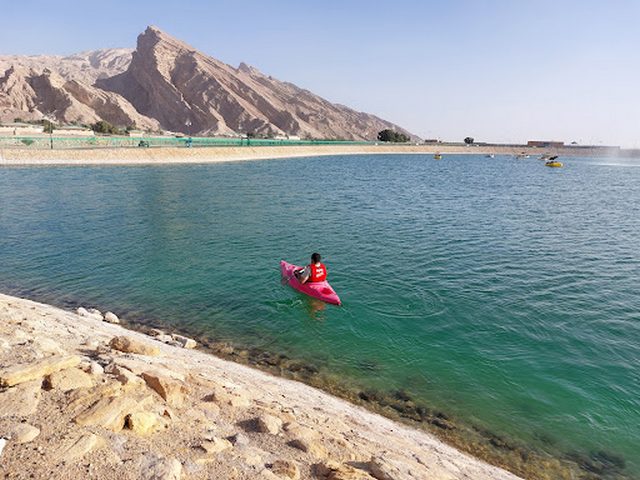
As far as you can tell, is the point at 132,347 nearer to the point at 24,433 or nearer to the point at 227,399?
the point at 227,399

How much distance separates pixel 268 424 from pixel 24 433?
3.38 meters

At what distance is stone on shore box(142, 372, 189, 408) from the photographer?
700cm

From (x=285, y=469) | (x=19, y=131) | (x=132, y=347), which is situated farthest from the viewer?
(x=19, y=131)

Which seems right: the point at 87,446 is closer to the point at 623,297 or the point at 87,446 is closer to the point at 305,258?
the point at 305,258

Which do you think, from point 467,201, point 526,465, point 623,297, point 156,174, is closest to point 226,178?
point 156,174

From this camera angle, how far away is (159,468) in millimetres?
5199

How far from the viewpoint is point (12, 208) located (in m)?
33.9

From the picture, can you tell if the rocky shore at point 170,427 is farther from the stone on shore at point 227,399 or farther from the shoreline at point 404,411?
the shoreline at point 404,411

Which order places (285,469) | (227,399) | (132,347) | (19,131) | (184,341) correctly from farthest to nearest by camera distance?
(19,131) < (184,341) < (132,347) < (227,399) < (285,469)

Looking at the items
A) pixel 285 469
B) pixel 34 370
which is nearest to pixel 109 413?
pixel 34 370

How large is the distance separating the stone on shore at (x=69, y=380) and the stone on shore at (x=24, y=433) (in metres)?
1.01

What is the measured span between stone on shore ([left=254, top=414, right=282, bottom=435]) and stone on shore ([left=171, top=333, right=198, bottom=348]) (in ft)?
20.0

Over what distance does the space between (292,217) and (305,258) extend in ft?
39.1

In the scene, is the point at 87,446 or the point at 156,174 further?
the point at 156,174
